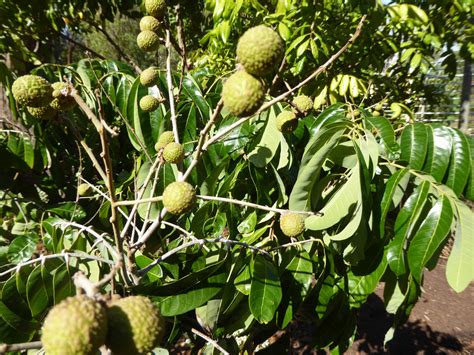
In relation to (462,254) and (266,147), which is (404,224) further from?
(266,147)

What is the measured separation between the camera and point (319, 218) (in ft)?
2.99

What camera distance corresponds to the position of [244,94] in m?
0.58

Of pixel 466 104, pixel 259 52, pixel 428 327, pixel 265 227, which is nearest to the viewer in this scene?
pixel 259 52

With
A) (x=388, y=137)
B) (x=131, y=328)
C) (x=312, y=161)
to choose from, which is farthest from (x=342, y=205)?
(x=131, y=328)

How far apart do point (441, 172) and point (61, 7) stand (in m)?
3.69

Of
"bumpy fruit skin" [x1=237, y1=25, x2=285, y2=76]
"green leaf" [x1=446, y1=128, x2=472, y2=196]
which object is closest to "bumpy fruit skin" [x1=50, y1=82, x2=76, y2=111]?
"bumpy fruit skin" [x1=237, y1=25, x2=285, y2=76]

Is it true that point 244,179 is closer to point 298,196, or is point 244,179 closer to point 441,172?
point 298,196

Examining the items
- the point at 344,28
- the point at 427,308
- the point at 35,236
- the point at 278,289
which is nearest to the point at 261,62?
the point at 278,289

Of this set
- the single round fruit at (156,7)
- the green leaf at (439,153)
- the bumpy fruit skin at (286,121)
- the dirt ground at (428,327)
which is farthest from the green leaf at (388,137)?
the dirt ground at (428,327)

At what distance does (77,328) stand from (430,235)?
0.88m

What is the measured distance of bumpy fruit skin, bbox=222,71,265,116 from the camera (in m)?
0.59

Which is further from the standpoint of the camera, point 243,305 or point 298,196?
point 243,305

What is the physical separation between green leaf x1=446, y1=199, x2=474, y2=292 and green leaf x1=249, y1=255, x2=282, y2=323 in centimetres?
47

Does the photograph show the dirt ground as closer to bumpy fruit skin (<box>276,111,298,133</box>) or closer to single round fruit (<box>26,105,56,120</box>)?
bumpy fruit skin (<box>276,111,298,133</box>)
